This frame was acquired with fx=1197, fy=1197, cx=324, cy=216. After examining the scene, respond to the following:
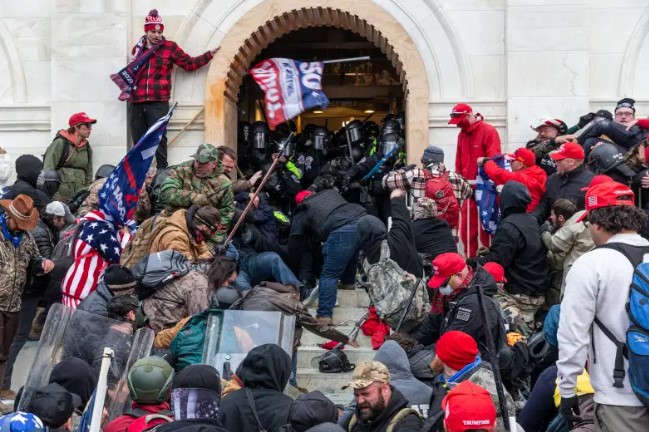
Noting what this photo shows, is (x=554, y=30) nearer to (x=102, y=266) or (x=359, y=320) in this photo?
(x=359, y=320)

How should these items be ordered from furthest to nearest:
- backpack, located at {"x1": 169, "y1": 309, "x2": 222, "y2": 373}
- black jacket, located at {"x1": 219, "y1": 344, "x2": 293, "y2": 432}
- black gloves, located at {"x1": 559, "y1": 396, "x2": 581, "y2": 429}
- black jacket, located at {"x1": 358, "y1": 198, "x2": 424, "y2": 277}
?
black jacket, located at {"x1": 358, "y1": 198, "x2": 424, "y2": 277} → backpack, located at {"x1": 169, "y1": 309, "x2": 222, "y2": 373} → black jacket, located at {"x1": 219, "y1": 344, "x2": 293, "y2": 432} → black gloves, located at {"x1": 559, "y1": 396, "x2": 581, "y2": 429}

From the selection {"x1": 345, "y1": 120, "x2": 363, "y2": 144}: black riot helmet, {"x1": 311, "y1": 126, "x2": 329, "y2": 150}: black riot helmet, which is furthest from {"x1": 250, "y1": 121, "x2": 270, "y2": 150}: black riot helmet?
{"x1": 345, "y1": 120, "x2": 363, "y2": 144}: black riot helmet

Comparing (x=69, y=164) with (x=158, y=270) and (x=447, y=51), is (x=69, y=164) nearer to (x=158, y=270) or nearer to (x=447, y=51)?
(x=447, y=51)

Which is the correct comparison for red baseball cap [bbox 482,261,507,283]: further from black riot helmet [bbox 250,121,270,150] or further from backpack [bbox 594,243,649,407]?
black riot helmet [bbox 250,121,270,150]

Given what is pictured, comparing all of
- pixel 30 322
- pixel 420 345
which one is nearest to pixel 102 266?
pixel 30 322

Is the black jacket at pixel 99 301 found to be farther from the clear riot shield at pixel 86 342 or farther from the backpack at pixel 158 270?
the clear riot shield at pixel 86 342

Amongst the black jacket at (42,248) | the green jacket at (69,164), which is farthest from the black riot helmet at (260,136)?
the black jacket at (42,248)

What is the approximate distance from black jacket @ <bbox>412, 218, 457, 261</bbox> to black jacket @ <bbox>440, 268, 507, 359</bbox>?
2.40 m

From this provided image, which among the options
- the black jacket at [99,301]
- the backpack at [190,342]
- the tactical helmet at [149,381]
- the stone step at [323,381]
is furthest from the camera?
the stone step at [323,381]

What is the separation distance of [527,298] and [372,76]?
9257 mm

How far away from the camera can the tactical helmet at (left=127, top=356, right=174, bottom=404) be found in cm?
706

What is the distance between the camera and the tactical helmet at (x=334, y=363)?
11172mm

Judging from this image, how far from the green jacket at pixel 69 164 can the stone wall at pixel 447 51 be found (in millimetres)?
323

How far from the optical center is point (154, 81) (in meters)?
15.3
